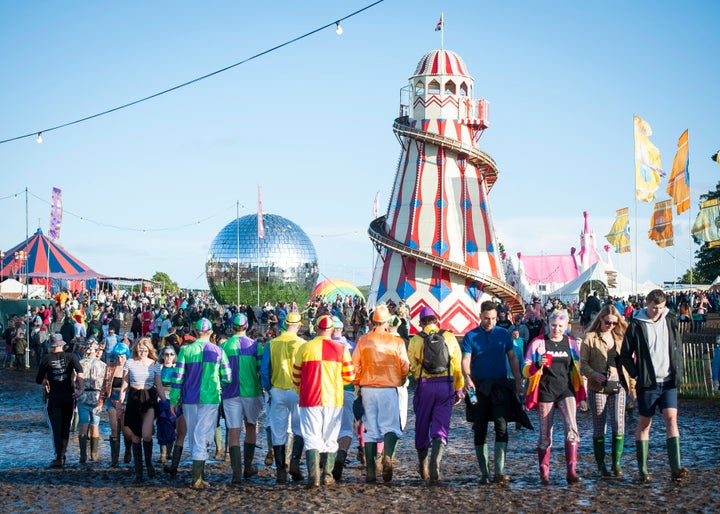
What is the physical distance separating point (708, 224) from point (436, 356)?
23.0 meters

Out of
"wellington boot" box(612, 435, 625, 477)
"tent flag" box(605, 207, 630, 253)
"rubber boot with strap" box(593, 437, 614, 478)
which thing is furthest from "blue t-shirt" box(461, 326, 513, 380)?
"tent flag" box(605, 207, 630, 253)

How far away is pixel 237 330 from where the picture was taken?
10938mm

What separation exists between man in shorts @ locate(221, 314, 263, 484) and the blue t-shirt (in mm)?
2607

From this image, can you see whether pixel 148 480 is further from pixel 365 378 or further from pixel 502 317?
pixel 502 317

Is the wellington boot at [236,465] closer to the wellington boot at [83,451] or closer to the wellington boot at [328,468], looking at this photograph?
the wellington boot at [328,468]

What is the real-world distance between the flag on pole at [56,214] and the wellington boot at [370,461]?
4066 centimetres

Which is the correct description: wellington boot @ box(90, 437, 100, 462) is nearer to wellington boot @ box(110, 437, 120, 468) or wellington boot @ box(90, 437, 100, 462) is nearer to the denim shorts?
wellington boot @ box(110, 437, 120, 468)

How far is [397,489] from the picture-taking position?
956cm

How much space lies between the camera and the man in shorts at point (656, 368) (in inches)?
369

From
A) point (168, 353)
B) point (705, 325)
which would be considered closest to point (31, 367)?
point (168, 353)

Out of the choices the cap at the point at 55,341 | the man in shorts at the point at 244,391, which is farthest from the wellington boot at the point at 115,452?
the man in shorts at the point at 244,391

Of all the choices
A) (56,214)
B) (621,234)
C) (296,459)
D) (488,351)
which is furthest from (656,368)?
(56,214)

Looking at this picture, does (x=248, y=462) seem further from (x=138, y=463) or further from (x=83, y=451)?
(x=83, y=451)

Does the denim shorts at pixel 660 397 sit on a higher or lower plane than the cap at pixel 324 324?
lower
